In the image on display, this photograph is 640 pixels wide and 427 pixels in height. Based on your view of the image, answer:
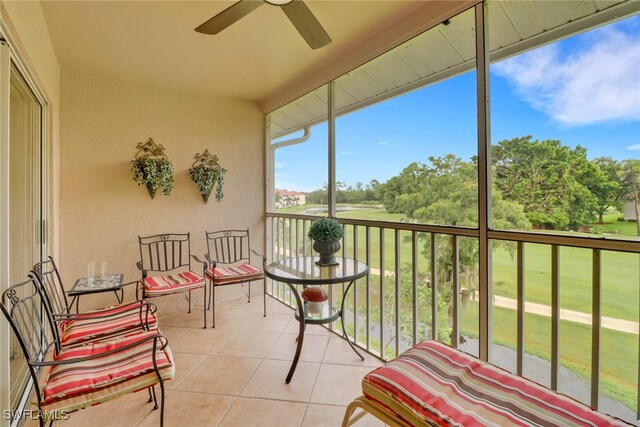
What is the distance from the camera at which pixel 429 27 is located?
1929 mm

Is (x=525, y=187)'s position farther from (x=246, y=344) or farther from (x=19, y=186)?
(x=19, y=186)

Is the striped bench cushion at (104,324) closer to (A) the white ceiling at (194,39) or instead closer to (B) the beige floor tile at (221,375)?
(B) the beige floor tile at (221,375)

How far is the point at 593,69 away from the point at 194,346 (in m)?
3.25

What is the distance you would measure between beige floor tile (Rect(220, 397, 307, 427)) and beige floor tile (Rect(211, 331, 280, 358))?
558 mm

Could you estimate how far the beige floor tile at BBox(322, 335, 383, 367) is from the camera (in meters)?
2.23

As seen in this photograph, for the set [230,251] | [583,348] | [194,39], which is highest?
[194,39]

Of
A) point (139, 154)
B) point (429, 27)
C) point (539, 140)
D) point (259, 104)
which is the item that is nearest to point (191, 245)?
point (139, 154)

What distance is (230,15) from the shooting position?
166 centimetres

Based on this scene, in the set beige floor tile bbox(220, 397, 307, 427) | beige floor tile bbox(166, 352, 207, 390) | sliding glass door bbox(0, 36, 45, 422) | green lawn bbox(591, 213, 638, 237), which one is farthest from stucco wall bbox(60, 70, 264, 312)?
green lawn bbox(591, 213, 638, 237)

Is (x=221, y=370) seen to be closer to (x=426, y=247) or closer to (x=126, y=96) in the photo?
(x=426, y=247)

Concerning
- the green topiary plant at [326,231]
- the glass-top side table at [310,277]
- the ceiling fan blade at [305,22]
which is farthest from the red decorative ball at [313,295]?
the ceiling fan blade at [305,22]

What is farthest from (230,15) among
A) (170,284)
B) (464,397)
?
(170,284)

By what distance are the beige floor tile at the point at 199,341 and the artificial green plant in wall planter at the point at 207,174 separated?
1457 mm

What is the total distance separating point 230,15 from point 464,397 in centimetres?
212
